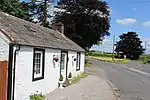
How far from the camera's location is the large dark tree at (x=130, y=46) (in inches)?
4267

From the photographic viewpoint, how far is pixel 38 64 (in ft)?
54.7

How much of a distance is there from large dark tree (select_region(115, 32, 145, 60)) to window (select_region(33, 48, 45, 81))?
305 feet

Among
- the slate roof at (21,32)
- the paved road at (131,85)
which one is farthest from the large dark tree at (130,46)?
the slate roof at (21,32)

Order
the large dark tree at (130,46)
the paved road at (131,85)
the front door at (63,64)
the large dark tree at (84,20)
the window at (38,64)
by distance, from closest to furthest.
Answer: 1. the window at (38,64)
2. the paved road at (131,85)
3. the front door at (63,64)
4. the large dark tree at (84,20)
5. the large dark tree at (130,46)

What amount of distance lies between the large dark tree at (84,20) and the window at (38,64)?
35.9m

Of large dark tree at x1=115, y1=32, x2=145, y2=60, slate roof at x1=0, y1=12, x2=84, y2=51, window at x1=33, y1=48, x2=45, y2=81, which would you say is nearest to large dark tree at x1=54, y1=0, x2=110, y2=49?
slate roof at x1=0, y1=12, x2=84, y2=51

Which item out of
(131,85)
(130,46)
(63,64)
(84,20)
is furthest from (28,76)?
(130,46)

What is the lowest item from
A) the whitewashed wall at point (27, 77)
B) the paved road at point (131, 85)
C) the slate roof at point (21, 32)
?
the paved road at point (131, 85)

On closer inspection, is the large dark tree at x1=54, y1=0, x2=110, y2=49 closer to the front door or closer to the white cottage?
the front door

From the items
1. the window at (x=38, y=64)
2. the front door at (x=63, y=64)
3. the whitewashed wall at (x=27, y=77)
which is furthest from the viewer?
the front door at (x=63, y=64)

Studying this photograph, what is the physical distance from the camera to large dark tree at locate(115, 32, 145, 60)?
10838cm

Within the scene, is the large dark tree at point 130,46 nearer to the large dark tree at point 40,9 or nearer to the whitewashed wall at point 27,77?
the large dark tree at point 40,9

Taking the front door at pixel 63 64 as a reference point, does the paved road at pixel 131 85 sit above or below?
below

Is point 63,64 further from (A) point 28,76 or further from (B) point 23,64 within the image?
(B) point 23,64
